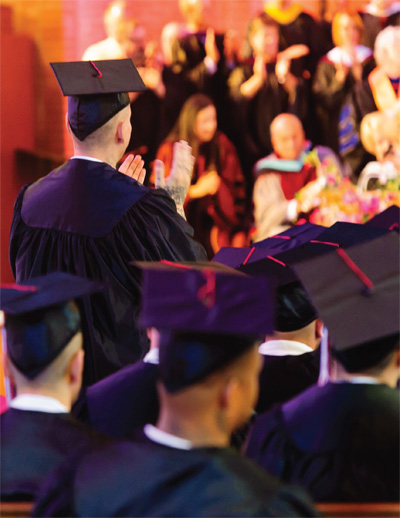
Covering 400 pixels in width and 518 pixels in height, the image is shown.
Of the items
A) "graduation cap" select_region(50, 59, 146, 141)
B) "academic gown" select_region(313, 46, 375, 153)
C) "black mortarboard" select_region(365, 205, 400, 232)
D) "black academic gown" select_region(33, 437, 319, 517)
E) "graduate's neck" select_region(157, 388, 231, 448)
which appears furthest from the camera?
"academic gown" select_region(313, 46, 375, 153)

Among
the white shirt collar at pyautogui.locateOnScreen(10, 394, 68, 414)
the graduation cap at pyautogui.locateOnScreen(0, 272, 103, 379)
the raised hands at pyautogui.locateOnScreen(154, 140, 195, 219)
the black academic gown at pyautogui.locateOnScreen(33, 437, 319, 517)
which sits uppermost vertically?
the raised hands at pyautogui.locateOnScreen(154, 140, 195, 219)

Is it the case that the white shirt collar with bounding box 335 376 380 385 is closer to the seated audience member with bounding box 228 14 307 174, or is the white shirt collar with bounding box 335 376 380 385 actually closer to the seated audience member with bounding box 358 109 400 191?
the seated audience member with bounding box 358 109 400 191

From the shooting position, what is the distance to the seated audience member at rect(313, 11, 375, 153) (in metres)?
9.46

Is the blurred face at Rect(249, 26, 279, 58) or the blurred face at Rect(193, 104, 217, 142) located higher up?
the blurred face at Rect(249, 26, 279, 58)

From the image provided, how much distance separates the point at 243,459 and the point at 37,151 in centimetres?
919

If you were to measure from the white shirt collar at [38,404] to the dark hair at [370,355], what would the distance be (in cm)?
74

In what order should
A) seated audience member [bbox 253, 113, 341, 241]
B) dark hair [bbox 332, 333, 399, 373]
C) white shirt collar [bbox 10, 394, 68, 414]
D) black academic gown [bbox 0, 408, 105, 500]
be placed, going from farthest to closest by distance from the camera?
seated audience member [bbox 253, 113, 341, 241]
dark hair [bbox 332, 333, 399, 373]
white shirt collar [bbox 10, 394, 68, 414]
black academic gown [bbox 0, 408, 105, 500]

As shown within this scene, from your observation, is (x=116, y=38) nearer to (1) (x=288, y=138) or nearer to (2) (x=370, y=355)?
(1) (x=288, y=138)

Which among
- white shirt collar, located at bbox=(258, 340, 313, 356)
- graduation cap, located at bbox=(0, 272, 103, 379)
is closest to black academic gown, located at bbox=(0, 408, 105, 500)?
graduation cap, located at bbox=(0, 272, 103, 379)

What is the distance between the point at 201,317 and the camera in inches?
77.4

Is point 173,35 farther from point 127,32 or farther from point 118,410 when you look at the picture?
point 118,410

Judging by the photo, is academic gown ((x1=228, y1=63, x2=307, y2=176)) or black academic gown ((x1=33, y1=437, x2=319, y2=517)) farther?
academic gown ((x1=228, y1=63, x2=307, y2=176))

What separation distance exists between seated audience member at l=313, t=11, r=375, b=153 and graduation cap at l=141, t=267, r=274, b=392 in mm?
7720

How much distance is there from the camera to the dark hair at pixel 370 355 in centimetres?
231
